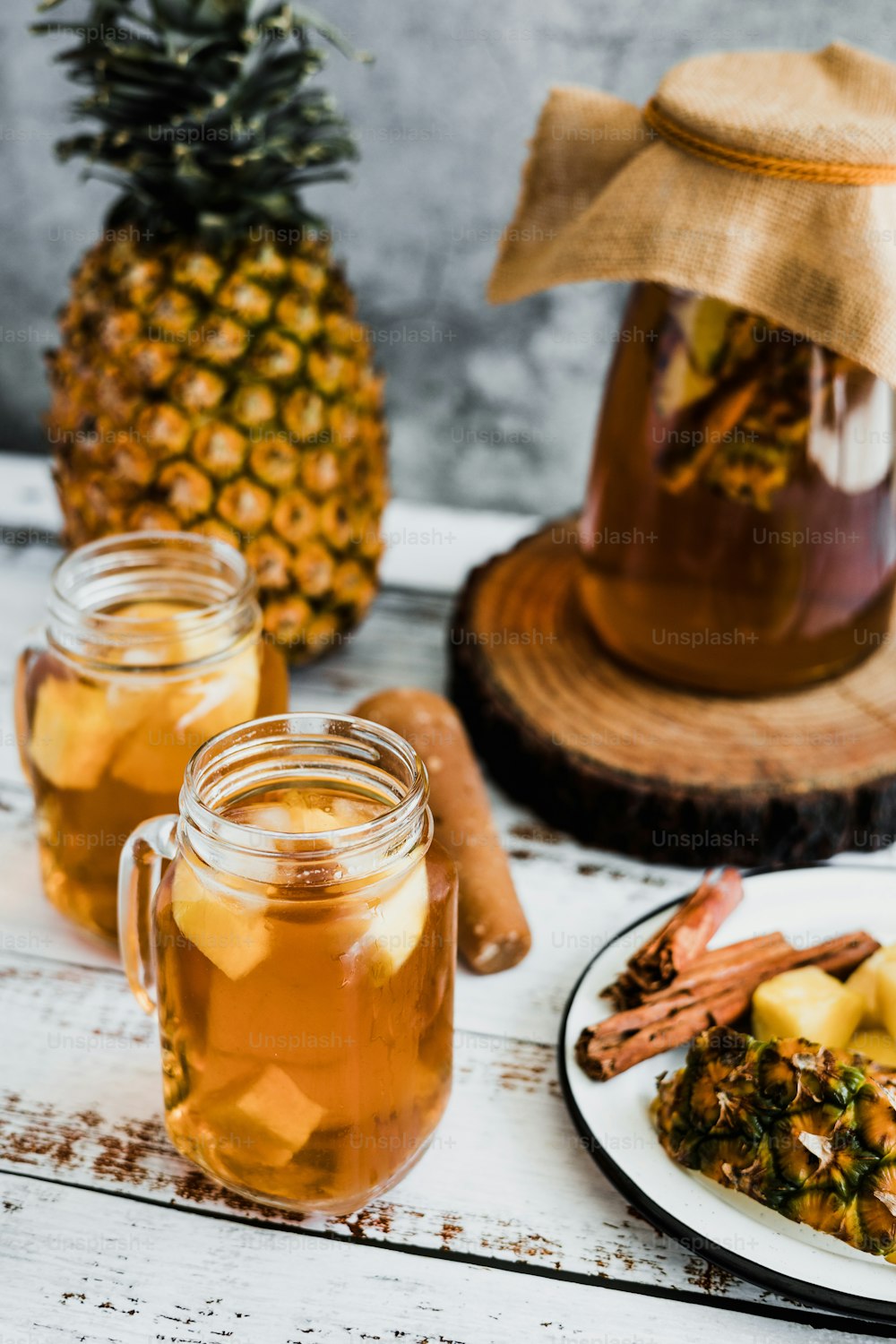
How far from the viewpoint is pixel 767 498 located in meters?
1.03

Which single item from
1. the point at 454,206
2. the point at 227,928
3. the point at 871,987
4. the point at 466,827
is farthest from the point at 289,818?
the point at 454,206

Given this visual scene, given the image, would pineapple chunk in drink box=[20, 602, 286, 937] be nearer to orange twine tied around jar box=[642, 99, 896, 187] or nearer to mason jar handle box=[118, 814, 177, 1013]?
mason jar handle box=[118, 814, 177, 1013]

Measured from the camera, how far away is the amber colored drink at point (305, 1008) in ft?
2.23

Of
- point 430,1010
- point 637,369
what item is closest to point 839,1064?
point 430,1010

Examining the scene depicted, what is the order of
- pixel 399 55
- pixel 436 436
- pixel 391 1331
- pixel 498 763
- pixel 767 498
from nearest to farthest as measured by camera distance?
1. pixel 391 1331
2. pixel 767 498
3. pixel 498 763
4. pixel 399 55
5. pixel 436 436

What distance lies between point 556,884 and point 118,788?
1.26 feet

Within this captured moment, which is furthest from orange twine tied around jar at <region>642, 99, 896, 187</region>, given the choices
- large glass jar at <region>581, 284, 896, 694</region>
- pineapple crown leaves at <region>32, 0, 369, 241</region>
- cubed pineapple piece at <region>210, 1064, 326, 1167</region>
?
cubed pineapple piece at <region>210, 1064, 326, 1167</region>

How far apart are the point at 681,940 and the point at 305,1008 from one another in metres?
0.31

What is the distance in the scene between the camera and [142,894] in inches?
32.1

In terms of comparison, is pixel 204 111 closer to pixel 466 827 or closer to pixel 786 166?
pixel 786 166

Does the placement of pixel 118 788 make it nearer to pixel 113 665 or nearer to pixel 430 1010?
pixel 113 665

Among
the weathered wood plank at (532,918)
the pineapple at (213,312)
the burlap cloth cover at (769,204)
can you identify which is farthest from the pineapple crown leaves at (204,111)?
the weathered wood plank at (532,918)

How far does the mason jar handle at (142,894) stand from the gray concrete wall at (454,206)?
3.19 feet

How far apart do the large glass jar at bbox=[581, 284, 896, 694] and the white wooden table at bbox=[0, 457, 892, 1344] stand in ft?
1.00
